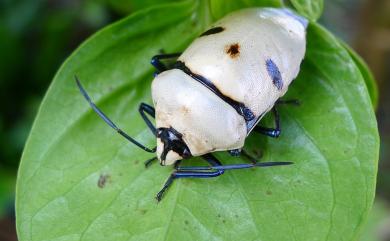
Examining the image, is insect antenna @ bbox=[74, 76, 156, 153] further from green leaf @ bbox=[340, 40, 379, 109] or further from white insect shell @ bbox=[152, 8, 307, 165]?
green leaf @ bbox=[340, 40, 379, 109]

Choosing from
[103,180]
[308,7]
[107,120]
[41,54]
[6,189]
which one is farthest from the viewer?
[41,54]

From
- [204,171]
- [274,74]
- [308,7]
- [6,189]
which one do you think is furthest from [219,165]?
[6,189]

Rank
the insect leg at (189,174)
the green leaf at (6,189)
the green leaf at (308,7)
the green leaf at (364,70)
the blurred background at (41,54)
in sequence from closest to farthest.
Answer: the green leaf at (308,7), the insect leg at (189,174), the green leaf at (364,70), the green leaf at (6,189), the blurred background at (41,54)

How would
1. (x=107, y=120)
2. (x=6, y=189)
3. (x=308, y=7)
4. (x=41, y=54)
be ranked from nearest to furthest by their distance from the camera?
(x=308, y=7)
(x=107, y=120)
(x=6, y=189)
(x=41, y=54)

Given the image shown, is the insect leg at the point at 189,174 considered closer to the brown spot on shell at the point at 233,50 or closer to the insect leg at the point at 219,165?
the insect leg at the point at 219,165

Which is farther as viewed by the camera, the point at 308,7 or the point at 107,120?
the point at 107,120

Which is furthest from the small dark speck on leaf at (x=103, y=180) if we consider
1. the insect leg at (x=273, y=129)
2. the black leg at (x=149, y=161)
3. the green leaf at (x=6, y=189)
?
the green leaf at (x=6, y=189)

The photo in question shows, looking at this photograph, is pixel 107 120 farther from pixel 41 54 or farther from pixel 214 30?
pixel 41 54

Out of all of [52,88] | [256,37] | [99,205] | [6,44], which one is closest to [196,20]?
[256,37]
